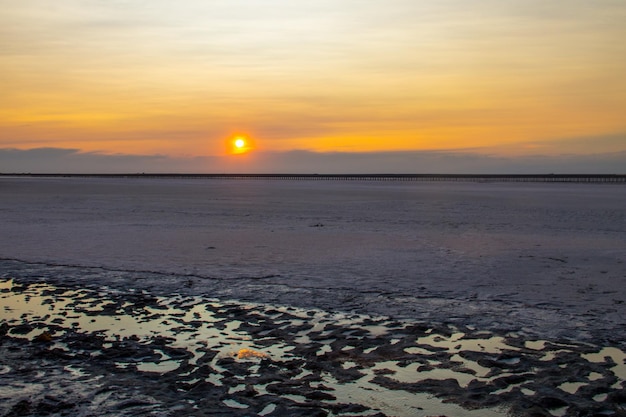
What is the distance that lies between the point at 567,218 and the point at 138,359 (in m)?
25.7

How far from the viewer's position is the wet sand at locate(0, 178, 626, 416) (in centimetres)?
658

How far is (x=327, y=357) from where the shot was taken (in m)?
7.68

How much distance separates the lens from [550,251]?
17266mm

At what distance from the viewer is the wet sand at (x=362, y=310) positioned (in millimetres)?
6582

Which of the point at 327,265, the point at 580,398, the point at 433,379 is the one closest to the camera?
the point at 580,398

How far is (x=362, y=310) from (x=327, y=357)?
8.70 feet

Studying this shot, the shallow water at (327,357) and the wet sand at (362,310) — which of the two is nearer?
the shallow water at (327,357)

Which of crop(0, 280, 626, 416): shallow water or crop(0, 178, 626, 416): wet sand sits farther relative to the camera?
crop(0, 178, 626, 416): wet sand

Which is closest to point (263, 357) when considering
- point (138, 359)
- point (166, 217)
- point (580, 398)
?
point (138, 359)

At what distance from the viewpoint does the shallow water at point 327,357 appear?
251 inches

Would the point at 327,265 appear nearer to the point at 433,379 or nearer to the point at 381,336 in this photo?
the point at 381,336

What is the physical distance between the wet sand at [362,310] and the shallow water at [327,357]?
34 mm

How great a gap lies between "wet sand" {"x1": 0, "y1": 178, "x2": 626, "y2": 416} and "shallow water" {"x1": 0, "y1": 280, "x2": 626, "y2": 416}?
0.03 metres

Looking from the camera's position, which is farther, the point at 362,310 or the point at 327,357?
the point at 362,310
